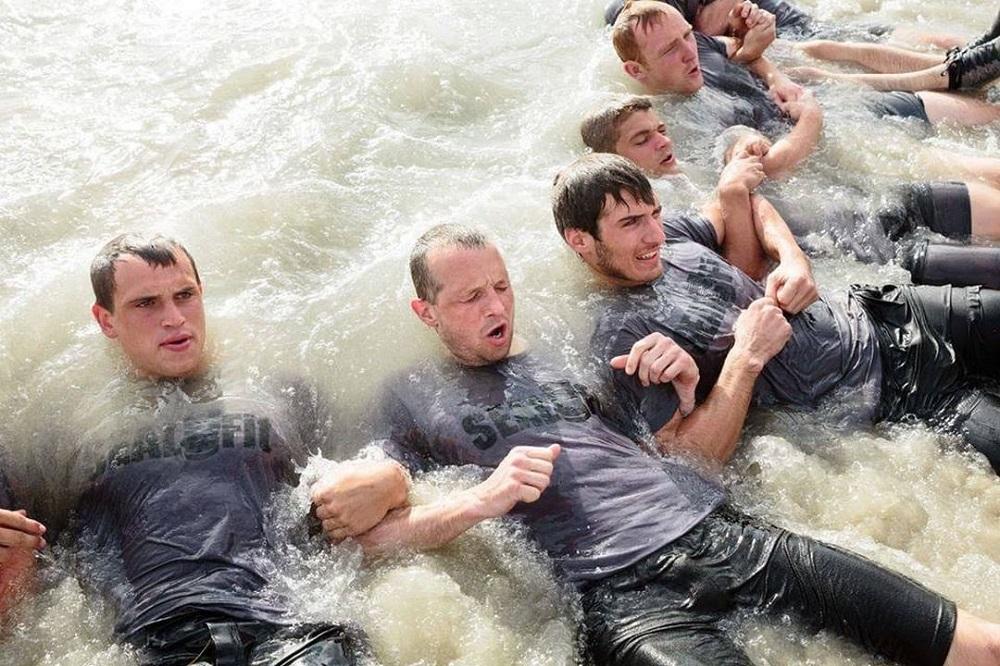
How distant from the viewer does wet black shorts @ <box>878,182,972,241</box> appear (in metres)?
4.95

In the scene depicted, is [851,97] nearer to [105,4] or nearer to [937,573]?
[937,573]

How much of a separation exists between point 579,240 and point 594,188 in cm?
25

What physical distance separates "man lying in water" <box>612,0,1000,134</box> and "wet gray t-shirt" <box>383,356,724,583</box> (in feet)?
10.1

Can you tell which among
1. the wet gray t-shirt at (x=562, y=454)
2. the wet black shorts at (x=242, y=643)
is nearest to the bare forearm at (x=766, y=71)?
the wet gray t-shirt at (x=562, y=454)

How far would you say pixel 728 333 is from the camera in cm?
411

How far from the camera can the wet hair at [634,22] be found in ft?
20.1

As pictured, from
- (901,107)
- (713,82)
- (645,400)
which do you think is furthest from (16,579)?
(901,107)

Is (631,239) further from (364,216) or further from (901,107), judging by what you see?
(901,107)

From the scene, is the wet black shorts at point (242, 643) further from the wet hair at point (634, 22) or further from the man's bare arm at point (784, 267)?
the wet hair at point (634, 22)

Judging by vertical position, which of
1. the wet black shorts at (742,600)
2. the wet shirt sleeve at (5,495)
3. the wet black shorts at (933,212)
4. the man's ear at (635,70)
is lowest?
the wet black shorts at (742,600)

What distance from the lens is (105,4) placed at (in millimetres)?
7441

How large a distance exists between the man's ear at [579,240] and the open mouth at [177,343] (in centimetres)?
170

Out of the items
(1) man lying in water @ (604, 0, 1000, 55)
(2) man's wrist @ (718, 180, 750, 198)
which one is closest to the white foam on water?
(1) man lying in water @ (604, 0, 1000, 55)

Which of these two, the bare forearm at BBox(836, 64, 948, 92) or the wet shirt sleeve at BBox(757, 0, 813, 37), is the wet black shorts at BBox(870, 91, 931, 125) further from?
the wet shirt sleeve at BBox(757, 0, 813, 37)
